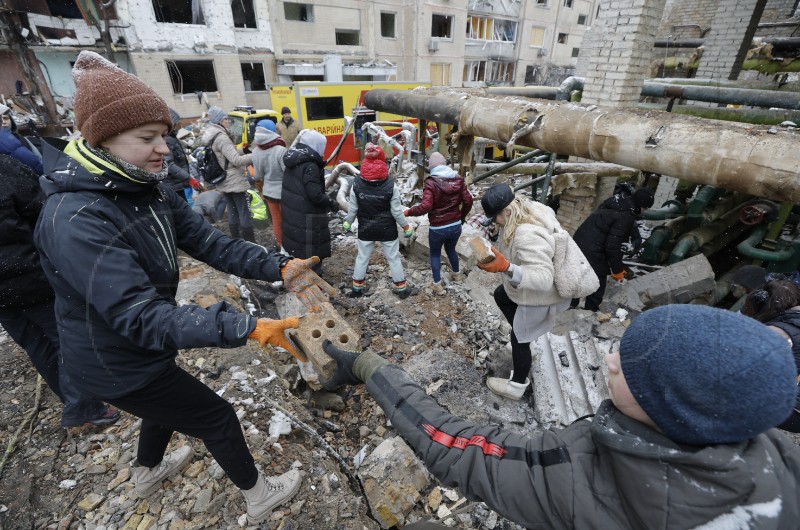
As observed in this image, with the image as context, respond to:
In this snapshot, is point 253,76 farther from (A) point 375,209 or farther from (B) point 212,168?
(A) point 375,209

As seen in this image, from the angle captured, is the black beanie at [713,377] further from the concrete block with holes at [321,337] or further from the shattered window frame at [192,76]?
the shattered window frame at [192,76]

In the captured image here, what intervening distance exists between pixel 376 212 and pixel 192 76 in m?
15.9

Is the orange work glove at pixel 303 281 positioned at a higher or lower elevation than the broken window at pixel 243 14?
lower

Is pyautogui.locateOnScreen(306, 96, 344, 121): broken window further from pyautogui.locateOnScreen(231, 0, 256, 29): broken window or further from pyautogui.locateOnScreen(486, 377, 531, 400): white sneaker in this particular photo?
pyautogui.locateOnScreen(486, 377, 531, 400): white sneaker

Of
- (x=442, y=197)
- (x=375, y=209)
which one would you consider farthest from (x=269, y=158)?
(x=442, y=197)

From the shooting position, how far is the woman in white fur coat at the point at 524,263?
2.47m

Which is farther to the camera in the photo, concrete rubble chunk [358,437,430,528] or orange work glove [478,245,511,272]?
orange work glove [478,245,511,272]

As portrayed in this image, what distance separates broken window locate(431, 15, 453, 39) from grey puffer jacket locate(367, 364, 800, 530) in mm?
25298

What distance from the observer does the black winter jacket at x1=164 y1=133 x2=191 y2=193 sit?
4801 mm

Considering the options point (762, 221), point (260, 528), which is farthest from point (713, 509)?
point (762, 221)

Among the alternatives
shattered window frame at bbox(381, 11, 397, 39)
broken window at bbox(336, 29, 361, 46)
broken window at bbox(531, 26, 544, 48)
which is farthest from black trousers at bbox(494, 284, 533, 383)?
broken window at bbox(531, 26, 544, 48)

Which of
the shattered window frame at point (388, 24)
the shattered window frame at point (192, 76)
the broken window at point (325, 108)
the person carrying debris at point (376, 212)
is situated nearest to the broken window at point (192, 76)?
the shattered window frame at point (192, 76)

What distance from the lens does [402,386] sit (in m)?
1.42

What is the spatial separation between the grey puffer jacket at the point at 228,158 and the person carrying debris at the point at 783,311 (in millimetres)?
5351
